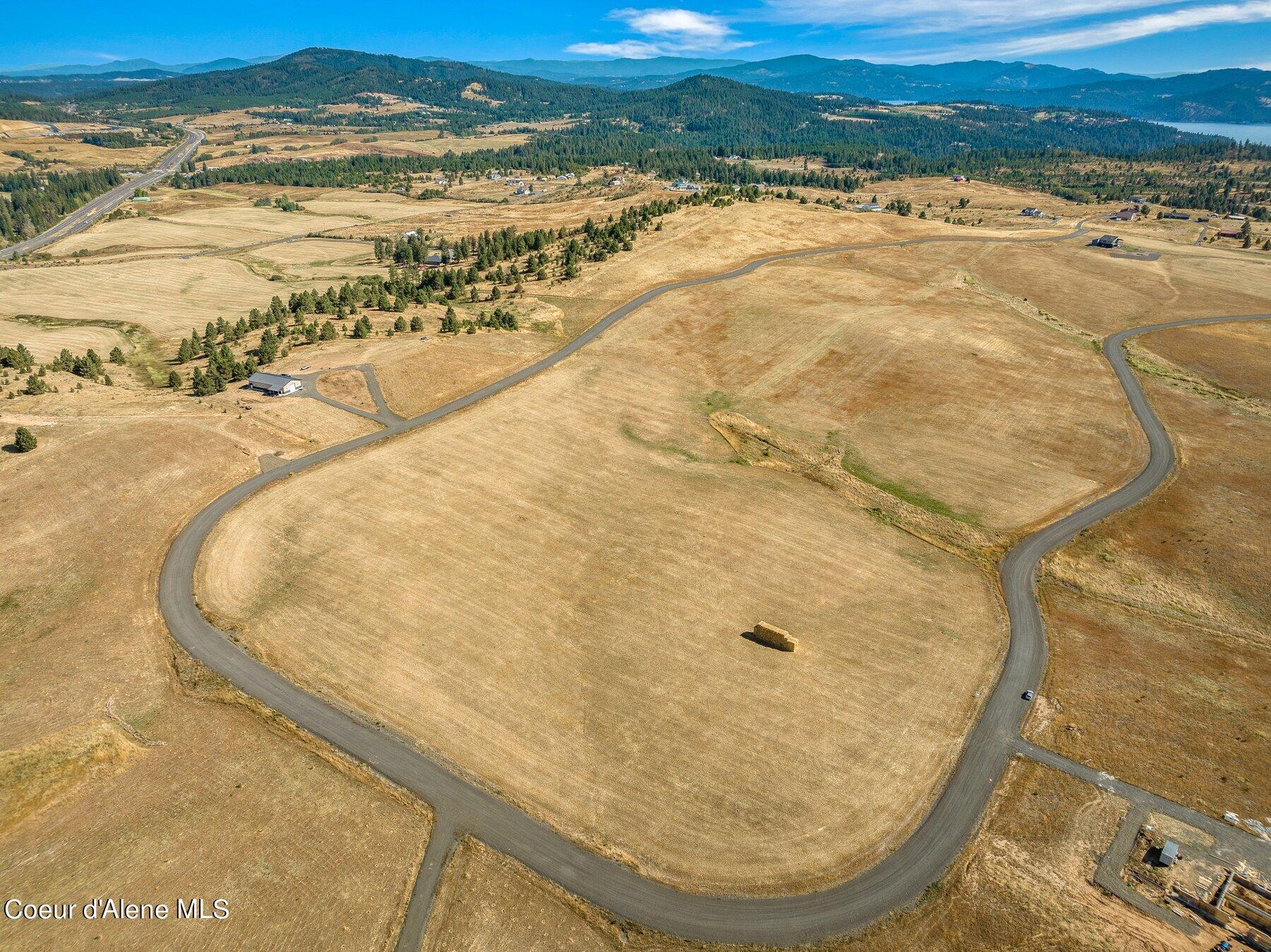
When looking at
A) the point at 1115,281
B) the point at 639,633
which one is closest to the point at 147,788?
the point at 639,633

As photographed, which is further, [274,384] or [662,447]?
[274,384]

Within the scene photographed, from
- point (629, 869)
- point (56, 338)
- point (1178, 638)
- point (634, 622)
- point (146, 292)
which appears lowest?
point (629, 869)

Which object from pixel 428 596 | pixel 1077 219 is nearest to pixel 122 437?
pixel 428 596

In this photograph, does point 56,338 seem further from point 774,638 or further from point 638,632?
point 774,638

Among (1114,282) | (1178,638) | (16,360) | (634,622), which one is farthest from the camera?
(1114,282)

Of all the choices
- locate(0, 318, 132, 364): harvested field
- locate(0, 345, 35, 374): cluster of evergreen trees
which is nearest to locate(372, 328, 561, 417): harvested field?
locate(0, 345, 35, 374): cluster of evergreen trees

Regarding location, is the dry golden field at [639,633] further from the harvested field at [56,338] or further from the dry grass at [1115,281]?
the dry grass at [1115,281]

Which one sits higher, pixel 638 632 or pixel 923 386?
pixel 923 386

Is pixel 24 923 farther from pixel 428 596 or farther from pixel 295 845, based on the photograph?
pixel 428 596
